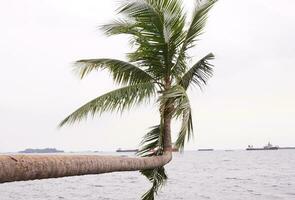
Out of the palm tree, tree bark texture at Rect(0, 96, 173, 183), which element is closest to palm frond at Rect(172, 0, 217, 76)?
the palm tree

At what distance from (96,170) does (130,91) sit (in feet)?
9.41

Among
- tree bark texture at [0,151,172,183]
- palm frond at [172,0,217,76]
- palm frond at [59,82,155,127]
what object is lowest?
tree bark texture at [0,151,172,183]

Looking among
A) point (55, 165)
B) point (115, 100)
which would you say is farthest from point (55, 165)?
point (115, 100)

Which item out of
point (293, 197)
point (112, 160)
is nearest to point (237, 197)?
point (293, 197)

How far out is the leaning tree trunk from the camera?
9.82 feet

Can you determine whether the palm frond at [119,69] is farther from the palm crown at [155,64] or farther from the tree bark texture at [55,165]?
the tree bark texture at [55,165]

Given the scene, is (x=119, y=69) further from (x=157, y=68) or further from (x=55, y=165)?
(x=55, y=165)

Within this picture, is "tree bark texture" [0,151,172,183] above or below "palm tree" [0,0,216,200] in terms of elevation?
below

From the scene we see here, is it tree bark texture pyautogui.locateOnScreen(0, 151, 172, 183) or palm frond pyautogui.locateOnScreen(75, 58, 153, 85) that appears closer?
tree bark texture pyautogui.locateOnScreen(0, 151, 172, 183)

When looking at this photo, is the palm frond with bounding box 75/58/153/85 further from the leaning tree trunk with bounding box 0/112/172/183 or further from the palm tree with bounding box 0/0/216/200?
the leaning tree trunk with bounding box 0/112/172/183

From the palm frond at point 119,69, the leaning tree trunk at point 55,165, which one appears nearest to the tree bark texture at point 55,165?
the leaning tree trunk at point 55,165

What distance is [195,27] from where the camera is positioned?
8070mm

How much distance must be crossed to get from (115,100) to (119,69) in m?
0.95

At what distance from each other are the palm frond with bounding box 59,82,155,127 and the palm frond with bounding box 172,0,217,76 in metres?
0.99
